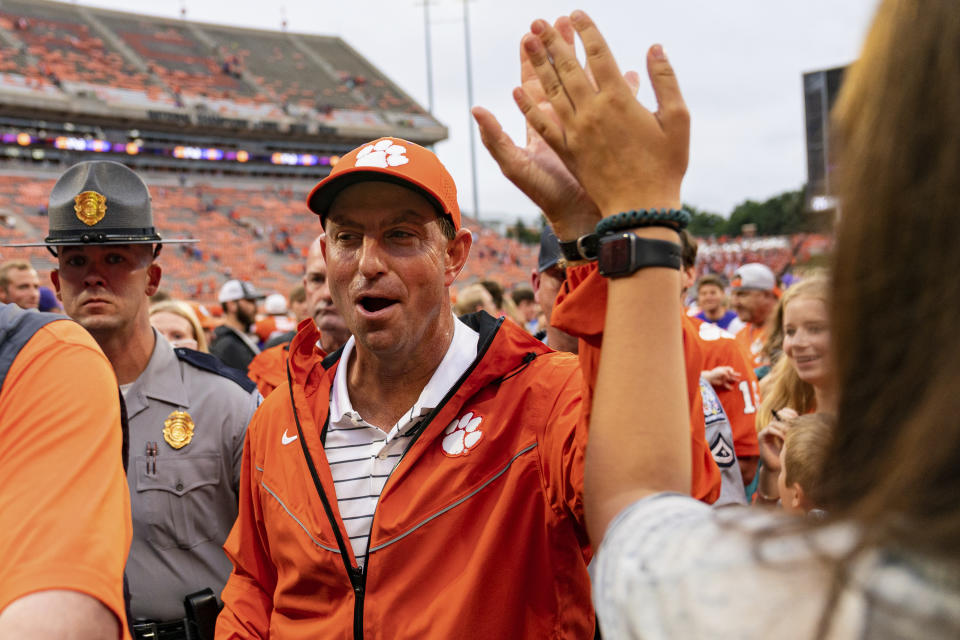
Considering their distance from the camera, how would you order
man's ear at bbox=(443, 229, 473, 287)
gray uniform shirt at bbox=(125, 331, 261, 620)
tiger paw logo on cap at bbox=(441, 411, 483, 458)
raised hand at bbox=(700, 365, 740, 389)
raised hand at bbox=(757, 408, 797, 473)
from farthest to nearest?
raised hand at bbox=(700, 365, 740, 389), raised hand at bbox=(757, 408, 797, 473), gray uniform shirt at bbox=(125, 331, 261, 620), man's ear at bbox=(443, 229, 473, 287), tiger paw logo on cap at bbox=(441, 411, 483, 458)

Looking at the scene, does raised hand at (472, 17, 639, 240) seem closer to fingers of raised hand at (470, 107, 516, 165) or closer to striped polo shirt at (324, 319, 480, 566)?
fingers of raised hand at (470, 107, 516, 165)

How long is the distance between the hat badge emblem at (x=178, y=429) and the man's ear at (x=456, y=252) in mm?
1344

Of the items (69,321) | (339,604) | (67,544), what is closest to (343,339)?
(339,604)

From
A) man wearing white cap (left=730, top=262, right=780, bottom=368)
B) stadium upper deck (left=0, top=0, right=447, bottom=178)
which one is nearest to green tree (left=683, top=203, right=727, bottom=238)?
stadium upper deck (left=0, top=0, right=447, bottom=178)

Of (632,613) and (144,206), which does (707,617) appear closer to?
(632,613)

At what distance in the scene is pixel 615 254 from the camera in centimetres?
111

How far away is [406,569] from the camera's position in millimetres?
1909

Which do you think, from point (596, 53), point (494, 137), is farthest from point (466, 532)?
point (596, 53)

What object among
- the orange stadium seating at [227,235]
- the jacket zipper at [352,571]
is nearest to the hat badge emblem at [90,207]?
the jacket zipper at [352,571]

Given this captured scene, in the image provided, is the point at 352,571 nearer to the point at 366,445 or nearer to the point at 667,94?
the point at 366,445

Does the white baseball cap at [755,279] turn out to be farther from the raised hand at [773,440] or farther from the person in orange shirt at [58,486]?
the person in orange shirt at [58,486]

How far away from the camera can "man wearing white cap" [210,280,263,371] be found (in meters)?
6.83

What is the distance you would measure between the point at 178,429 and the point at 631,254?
100 inches

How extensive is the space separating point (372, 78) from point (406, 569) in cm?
5611
